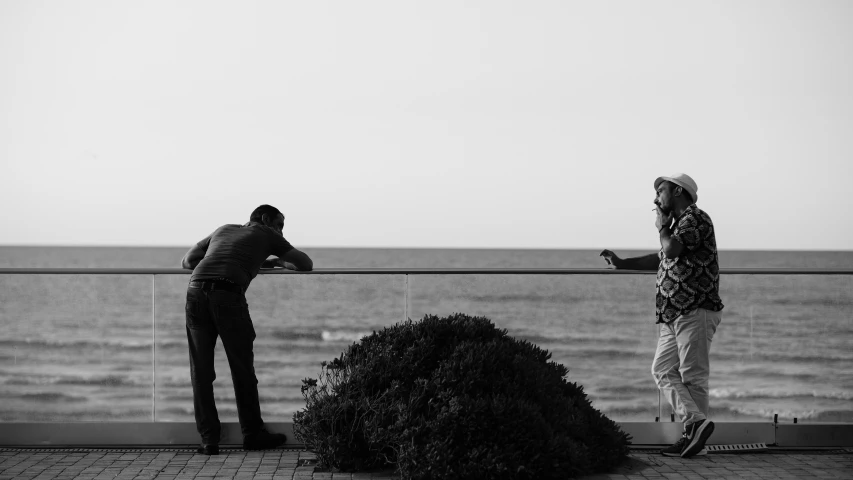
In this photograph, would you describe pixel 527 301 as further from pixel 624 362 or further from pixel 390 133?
pixel 390 133

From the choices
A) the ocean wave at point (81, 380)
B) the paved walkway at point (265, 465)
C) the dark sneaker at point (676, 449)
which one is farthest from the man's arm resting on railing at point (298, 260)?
the dark sneaker at point (676, 449)

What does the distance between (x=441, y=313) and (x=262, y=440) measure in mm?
1696

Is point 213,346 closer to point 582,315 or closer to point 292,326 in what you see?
point 292,326

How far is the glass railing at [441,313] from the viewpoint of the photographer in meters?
8.34

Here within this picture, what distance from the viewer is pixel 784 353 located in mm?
8289

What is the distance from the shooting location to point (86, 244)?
8444 centimetres

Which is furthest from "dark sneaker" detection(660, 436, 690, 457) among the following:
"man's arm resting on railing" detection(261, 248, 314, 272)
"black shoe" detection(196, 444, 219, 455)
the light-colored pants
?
"black shoe" detection(196, 444, 219, 455)

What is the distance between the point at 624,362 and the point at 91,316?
4497 mm

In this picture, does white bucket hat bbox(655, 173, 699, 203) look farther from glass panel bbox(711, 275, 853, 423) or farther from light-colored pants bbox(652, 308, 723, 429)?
glass panel bbox(711, 275, 853, 423)

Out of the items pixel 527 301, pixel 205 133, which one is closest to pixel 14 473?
pixel 527 301

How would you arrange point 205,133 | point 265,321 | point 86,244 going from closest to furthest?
1. point 265,321
2. point 205,133
3. point 86,244

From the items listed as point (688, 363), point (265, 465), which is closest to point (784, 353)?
point (688, 363)

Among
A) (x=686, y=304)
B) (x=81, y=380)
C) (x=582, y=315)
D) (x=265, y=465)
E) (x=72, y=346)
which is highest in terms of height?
(x=686, y=304)

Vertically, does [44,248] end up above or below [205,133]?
below
